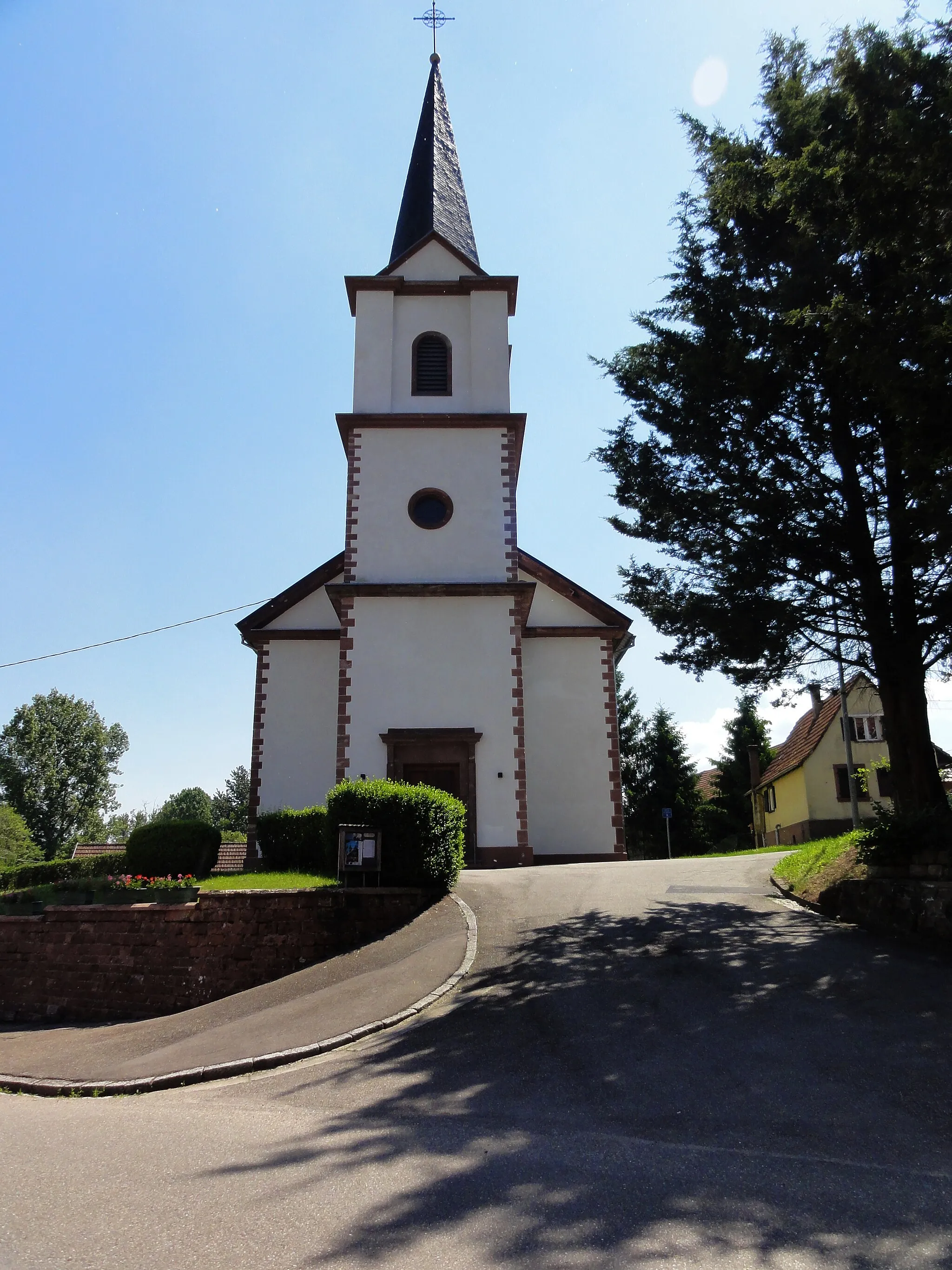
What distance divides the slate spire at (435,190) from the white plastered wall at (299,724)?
425 inches

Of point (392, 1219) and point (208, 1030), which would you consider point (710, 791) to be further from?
point (392, 1219)

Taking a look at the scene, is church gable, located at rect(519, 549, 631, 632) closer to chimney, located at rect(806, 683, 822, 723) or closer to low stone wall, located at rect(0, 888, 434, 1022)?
chimney, located at rect(806, 683, 822, 723)

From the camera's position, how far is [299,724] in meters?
22.3

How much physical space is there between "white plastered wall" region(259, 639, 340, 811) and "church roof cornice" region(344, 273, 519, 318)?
889 cm

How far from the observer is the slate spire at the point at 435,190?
→ 993 inches

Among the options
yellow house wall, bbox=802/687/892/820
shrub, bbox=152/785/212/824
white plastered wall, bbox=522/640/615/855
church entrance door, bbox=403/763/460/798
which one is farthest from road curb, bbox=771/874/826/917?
shrub, bbox=152/785/212/824

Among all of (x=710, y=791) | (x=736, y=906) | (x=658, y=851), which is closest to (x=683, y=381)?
(x=736, y=906)

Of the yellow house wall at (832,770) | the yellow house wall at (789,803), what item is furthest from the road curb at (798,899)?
the yellow house wall at (789,803)

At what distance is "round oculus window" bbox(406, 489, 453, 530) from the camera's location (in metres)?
21.6

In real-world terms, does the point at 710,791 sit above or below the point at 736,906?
above

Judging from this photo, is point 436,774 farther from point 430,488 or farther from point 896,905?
point 896,905

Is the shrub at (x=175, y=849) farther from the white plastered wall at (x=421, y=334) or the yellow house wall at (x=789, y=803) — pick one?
the yellow house wall at (x=789, y=803)

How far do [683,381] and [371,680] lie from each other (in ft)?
33.4

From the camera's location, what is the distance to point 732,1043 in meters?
6.88
